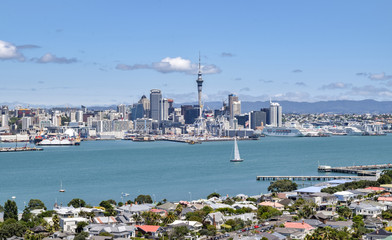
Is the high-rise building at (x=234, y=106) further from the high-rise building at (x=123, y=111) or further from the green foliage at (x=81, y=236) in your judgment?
the green foliage at (x=81, y=236)

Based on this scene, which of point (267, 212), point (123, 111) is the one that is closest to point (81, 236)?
point (267, 212)

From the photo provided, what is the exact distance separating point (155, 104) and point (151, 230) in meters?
146

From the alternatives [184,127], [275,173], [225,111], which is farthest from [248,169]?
[225,111]

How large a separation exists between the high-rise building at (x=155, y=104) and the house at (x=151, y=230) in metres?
143

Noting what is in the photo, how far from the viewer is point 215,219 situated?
18.4m

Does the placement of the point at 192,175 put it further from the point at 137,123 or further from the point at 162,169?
the point at 137,123

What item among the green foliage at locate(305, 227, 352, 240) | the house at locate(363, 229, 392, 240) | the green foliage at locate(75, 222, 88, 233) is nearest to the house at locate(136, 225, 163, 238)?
the green foliage at locate(75, 222, 88, 233)

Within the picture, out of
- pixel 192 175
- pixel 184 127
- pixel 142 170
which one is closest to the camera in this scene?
pixel 192 175

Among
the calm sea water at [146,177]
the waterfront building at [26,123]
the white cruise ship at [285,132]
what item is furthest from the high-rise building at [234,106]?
the calm sea water at [146,177]

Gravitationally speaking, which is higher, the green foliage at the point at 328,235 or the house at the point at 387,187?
the house at the point at 387,187

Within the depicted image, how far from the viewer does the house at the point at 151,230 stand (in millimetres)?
16984

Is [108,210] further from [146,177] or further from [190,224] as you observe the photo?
[146,177]

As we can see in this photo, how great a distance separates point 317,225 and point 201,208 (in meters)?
4.88

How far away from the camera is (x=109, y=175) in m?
39.4
